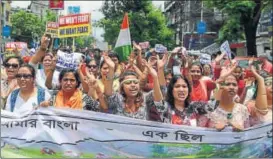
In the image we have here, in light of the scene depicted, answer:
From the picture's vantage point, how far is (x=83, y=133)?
4.55 meters

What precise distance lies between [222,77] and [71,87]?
137 cm

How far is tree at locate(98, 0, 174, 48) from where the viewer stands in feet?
31.1

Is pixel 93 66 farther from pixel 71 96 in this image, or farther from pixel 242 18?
pixel 242 18

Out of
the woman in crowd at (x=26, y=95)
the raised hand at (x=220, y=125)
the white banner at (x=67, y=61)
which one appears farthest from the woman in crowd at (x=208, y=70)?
the woman in crowd at (x=26, y=95)

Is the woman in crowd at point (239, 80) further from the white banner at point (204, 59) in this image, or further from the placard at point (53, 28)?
the placard at point (53, 28)

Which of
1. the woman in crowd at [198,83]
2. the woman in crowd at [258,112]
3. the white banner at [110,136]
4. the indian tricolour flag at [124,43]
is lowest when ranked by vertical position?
the white banner at [110,136]

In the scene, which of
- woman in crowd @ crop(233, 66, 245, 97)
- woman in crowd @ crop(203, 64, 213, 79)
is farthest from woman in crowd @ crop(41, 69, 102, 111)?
woman in crowd @ crop(203, 64, 213, 79)

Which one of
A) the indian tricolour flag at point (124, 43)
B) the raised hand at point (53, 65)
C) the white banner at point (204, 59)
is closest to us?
the raised hand at point (53, 65)

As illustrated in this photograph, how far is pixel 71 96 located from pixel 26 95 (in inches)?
16.3

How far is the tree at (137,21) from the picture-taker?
9484 millimetres

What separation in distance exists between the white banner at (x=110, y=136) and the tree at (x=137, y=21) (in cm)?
441

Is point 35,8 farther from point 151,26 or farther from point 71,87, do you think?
point 71,87

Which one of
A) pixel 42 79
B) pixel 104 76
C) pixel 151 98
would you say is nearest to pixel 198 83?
pixel 104 76

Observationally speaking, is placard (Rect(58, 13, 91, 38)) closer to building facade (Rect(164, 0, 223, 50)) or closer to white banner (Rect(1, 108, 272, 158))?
building facade (Rect(164, 0, 223, 50))
